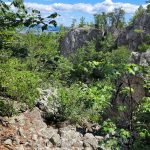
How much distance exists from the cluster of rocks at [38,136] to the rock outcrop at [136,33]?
83.2 m

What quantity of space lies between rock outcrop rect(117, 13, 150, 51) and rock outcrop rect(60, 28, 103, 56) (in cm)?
1336

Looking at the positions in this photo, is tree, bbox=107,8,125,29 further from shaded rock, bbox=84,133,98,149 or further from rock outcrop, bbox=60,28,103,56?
shaded rock, bbox=84,133,98,149

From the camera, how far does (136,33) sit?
94062 millimetres

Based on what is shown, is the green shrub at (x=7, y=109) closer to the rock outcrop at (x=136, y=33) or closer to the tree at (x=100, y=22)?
the rock outcrop at (x=136, y=33)

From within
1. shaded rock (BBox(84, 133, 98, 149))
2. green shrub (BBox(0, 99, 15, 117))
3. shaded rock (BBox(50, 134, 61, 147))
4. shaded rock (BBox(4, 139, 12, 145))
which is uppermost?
green shrub (BBox(0, 99, 15, 117))

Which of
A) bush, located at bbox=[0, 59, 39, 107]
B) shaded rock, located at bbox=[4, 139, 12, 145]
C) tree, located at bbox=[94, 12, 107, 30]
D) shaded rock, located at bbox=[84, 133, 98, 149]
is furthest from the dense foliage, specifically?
tree, located at bbox=[94, 12, 107, 30]

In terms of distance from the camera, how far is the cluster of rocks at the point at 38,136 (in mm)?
10535

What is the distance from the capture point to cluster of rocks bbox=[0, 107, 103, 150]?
10535 mm

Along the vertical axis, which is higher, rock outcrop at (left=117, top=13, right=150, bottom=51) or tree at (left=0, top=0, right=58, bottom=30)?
tree at (left=0, top=0, right=58, bottom=30)

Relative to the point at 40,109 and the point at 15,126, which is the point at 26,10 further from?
the point at 40,109

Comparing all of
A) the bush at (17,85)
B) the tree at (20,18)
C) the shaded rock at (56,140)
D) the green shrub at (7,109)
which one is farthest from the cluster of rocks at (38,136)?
the tree at (20,18)

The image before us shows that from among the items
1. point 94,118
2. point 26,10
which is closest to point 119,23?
point 94,118

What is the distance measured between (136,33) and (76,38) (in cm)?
2773

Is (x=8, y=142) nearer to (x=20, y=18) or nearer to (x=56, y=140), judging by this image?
(x=56, y=140)
